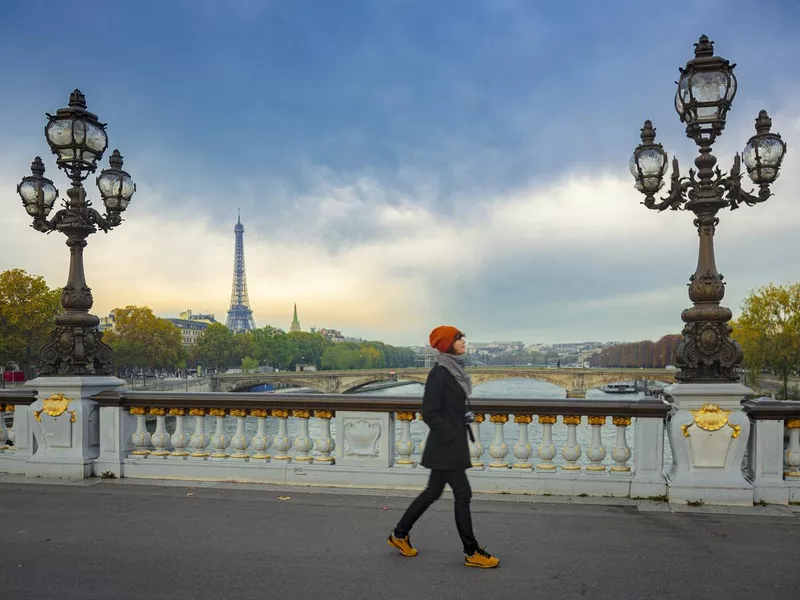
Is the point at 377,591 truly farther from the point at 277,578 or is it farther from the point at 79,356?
the point at 79,356

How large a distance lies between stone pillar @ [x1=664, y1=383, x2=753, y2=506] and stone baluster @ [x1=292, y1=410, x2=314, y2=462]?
4.21m

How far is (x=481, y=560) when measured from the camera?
5.19 m

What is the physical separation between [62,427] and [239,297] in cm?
16493

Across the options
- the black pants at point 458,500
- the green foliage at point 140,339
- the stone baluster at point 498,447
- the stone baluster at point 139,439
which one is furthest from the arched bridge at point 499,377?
the black pants at point 458,500

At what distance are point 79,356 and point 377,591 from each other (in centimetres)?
620

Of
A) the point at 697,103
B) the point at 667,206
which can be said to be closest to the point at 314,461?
the point at 667,206

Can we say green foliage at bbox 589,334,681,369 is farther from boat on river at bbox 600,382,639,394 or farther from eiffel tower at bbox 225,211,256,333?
eiffel tower at bbox 225,211,256,333

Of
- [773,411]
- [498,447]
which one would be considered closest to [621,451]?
[498,447]

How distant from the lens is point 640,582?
492 cm

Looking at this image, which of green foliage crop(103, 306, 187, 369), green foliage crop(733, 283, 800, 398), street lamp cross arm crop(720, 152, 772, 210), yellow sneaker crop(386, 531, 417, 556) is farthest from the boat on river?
yellow sneaker crop(386, 531, 417, 556)

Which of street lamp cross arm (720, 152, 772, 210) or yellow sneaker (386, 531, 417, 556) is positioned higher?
street lamp cross arm (720, 152, 772, 210)

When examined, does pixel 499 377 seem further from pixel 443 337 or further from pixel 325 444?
pixel 443 337

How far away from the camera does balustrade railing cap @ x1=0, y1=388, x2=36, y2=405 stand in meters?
9.16

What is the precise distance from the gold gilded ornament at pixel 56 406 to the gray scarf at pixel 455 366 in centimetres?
589
